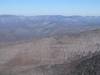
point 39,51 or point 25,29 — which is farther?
point 25,29

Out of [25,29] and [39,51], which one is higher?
[25,29]

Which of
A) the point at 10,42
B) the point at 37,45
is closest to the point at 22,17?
the point at 10,42

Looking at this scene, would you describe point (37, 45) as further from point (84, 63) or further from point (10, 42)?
point (84, 63)

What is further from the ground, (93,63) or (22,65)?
(93,63)

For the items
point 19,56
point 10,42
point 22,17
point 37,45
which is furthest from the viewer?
point 22,17

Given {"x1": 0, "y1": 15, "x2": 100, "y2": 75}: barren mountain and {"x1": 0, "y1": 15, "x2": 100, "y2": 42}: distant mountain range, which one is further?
{"x1": 0, "y1": 15, "x2": 100, "y2": 42}: distant mountain range

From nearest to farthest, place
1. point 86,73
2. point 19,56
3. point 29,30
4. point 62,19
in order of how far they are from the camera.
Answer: point 86,73 → point 19,56 → point 29,30 → point 62,19

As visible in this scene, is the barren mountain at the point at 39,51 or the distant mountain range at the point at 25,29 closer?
the barren mountain at the point at 39,51

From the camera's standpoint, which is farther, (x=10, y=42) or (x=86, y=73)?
(x=10, y=42)

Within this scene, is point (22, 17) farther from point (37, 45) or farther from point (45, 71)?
point (45, 71)
